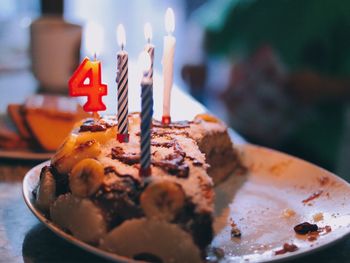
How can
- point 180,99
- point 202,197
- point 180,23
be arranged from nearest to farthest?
point 202,197 → point 180,99 → point 180,23

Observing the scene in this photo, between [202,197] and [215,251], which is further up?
[202,197]

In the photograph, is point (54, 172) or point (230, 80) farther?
Result: point (230, 80)

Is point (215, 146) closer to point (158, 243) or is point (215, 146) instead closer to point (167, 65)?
point (167, 65)

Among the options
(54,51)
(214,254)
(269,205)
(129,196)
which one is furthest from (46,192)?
(54,51)

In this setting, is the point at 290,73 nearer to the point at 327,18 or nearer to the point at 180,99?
the point at 327,18

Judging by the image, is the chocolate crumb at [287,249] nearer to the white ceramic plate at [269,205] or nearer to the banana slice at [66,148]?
the white ceramic plate at [269,205]

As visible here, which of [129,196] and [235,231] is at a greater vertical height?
[129,196]

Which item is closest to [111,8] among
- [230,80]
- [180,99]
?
[230,80]
